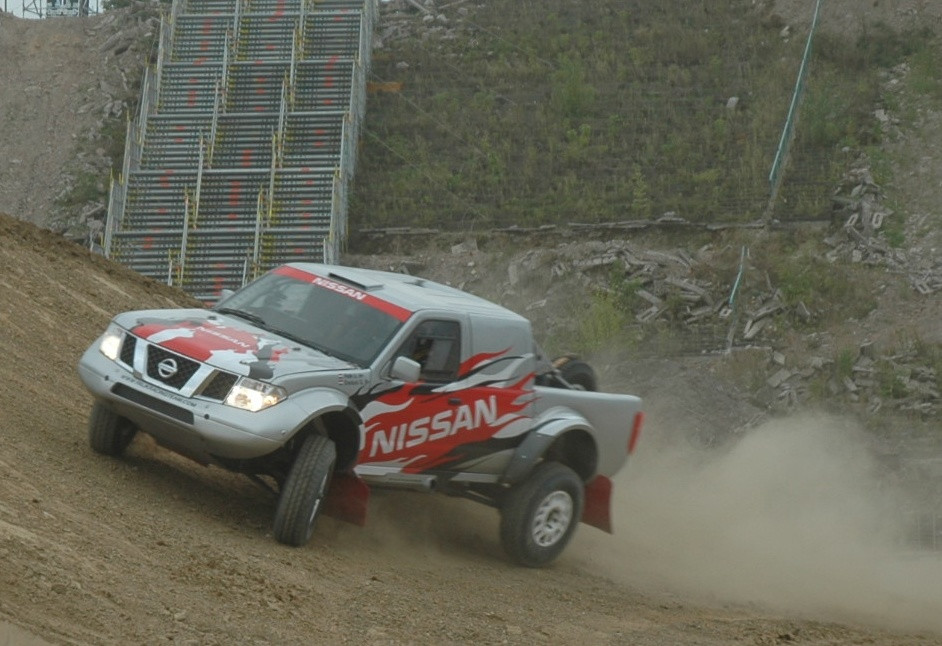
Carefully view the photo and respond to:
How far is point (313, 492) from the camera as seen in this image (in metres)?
9.37

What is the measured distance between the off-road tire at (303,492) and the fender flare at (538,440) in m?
2.13

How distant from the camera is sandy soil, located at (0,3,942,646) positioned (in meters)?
7.61

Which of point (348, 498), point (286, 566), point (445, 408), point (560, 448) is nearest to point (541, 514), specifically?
point (560, 448)

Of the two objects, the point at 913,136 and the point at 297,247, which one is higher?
the point at 913,136

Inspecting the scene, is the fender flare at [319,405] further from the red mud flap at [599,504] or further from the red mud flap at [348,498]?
the red mud flap at [599,504]

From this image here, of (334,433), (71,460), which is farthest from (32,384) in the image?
(334,433)

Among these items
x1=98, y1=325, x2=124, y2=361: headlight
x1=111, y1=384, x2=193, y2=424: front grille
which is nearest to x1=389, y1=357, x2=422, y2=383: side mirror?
x1=111, y1=384, x2=193, y2=424: front grille

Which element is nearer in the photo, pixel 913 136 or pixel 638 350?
pixel 638 350

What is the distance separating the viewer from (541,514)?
11328 mm

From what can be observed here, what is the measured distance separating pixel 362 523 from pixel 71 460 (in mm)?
2162

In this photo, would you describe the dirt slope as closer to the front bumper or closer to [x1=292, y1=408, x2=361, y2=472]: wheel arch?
the front bumper

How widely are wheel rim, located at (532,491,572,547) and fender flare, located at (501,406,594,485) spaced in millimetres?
327

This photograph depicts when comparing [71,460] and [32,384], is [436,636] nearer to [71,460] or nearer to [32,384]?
[71,460]

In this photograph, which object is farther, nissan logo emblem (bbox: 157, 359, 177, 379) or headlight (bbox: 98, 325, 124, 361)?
headlight (bbox: 98, 325, 124, 361)
